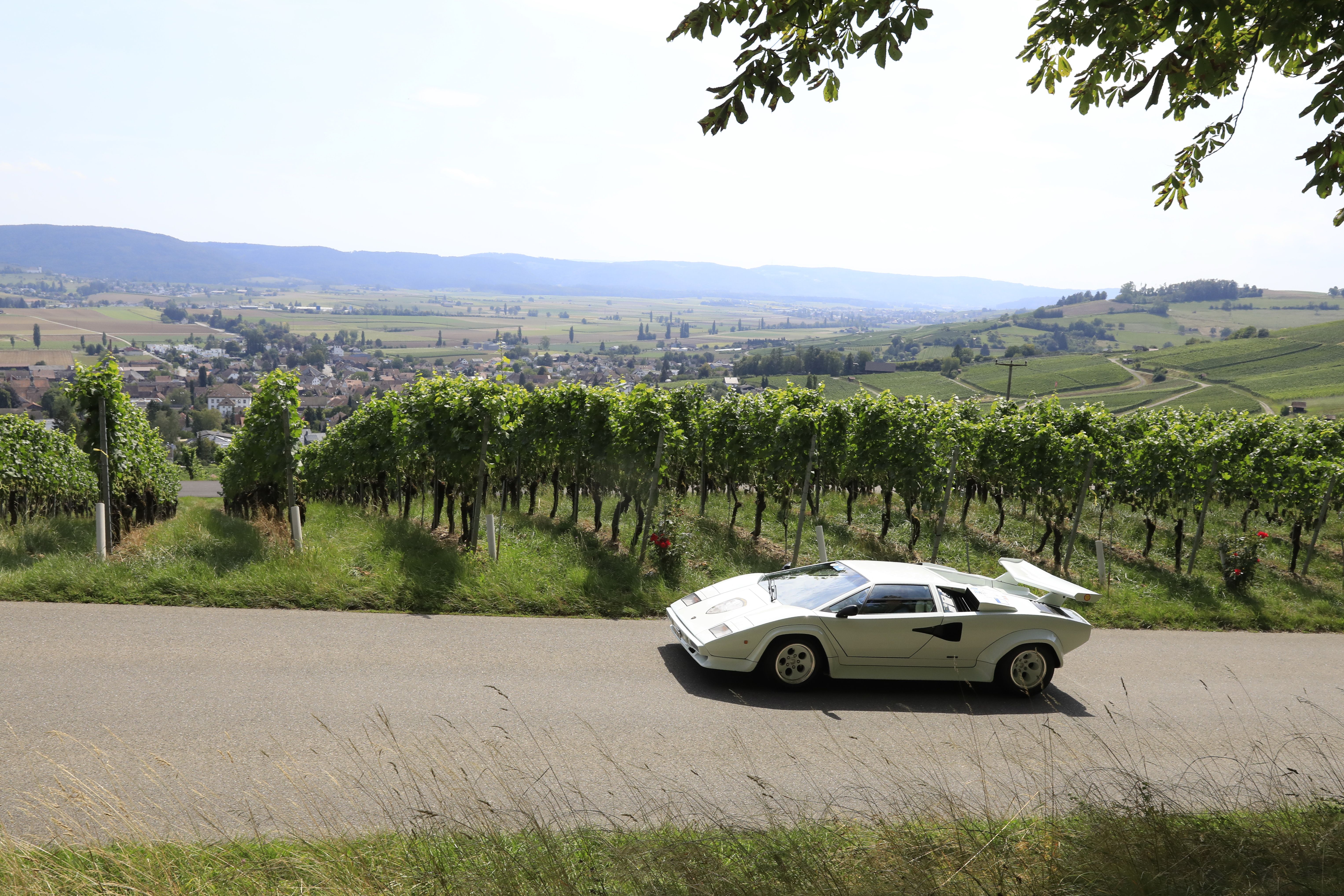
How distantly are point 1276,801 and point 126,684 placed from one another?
881cm

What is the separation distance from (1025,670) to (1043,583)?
3.66ft

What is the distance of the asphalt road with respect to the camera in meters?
5.54

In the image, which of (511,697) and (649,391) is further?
(649,391)

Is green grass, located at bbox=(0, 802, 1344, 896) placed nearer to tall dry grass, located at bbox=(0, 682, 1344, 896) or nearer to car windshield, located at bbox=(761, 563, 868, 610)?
tall dry grass, located at bbox=(0, 682, 1344, 896)

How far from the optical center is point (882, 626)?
313 inches

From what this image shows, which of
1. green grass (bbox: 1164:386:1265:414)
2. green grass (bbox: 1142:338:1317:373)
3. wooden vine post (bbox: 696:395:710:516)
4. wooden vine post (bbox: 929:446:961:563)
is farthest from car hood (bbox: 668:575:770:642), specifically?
green grass (bbox: 1142:338:1317:373)

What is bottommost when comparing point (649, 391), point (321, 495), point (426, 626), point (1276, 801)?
point (321, 495)

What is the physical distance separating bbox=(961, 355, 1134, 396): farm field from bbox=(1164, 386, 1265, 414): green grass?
1042cm

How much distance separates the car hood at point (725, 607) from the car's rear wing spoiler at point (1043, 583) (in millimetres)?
2746

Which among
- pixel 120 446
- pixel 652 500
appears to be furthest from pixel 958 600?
pixel 120 446

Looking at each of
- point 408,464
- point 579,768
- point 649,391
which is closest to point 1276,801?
point 579,768

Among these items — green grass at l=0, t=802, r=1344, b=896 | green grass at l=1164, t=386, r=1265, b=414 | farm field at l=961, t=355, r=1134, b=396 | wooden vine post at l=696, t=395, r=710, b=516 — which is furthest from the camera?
farm field at l=961, t=355, r=1134, b=396

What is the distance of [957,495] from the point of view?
73.4ft

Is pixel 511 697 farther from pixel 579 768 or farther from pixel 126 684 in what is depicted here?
pixel 126 684
